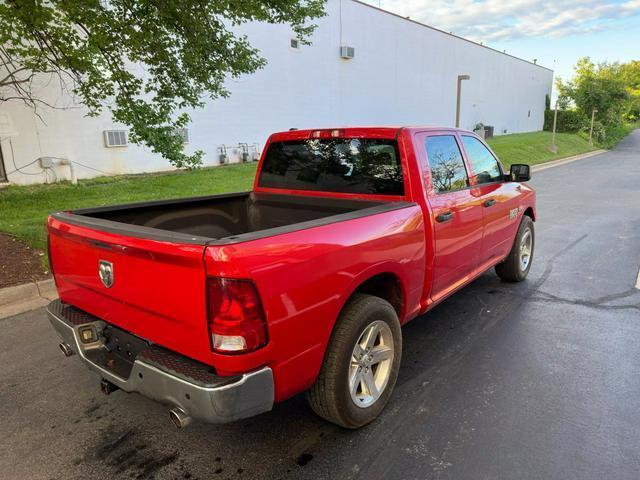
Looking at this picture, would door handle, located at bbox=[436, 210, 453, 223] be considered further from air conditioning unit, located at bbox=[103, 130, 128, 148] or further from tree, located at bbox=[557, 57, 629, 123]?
tree, located at bbox=[557, 57, 629, 123]

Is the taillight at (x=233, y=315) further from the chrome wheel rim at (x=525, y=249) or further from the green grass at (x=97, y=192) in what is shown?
the green grass at (x=97, y=192)

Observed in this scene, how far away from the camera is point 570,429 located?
2801 millimetres

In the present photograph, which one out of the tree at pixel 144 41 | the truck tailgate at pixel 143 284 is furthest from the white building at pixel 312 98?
the truck tailgate at pixel 143 284

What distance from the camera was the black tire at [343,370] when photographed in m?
2.58

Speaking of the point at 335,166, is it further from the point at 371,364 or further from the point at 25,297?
the point at 25,297

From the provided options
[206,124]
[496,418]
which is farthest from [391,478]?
[206,124]

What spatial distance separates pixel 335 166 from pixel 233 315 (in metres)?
2.01

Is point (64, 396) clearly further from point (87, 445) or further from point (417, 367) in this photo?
point (417, 367)

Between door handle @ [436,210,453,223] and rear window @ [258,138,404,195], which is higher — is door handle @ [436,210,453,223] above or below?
below

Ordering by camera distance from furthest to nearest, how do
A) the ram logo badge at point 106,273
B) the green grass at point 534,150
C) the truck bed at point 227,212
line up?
the green grass at point 534,150 < the truck bed at point 227,212 < the ram logo badge at point 106,273

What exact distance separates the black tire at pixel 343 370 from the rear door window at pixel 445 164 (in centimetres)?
128

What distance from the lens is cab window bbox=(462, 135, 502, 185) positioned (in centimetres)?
424

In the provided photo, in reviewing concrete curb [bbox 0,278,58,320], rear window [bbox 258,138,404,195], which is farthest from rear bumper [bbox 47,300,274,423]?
concrete curb [bbox 0,278,58,320]

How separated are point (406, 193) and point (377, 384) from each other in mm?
1347
